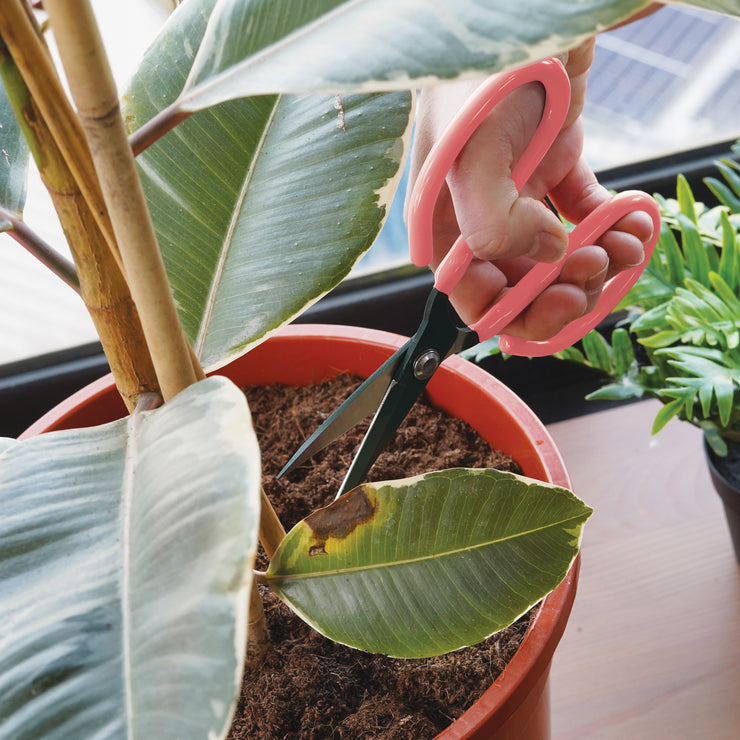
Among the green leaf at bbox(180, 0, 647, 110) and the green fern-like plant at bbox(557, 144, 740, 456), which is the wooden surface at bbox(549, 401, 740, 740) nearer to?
the green fern-like plant at bbox(557, 144, 740, 456)

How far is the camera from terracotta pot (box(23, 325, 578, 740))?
1.27ft

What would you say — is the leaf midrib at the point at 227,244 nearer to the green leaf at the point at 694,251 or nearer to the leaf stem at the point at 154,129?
the leaf stem at the point at 154,129

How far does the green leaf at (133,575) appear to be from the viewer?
21cm

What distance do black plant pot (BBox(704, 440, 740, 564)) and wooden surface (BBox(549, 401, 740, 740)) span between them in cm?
6

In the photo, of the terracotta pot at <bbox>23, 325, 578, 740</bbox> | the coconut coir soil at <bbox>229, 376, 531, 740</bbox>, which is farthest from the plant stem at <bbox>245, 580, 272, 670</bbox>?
the terracotta pot at <bbox>23, 325, 578, 740</bbox>

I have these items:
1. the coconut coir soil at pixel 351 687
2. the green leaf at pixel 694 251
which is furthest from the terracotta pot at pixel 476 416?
the green leaf at pixel 694 251

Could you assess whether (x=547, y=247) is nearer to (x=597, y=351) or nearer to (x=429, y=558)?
(x=429, y=558)

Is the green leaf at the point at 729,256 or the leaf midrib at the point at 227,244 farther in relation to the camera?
the green leaf at the point at 729,256

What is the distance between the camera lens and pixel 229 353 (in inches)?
15.9

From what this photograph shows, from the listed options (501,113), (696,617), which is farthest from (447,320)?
(696,617)

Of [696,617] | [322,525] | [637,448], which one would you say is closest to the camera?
[322,525]

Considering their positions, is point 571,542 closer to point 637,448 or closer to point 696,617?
point 696,617

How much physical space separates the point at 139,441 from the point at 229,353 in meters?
0.13

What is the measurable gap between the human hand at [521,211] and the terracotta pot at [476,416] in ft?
0.23
